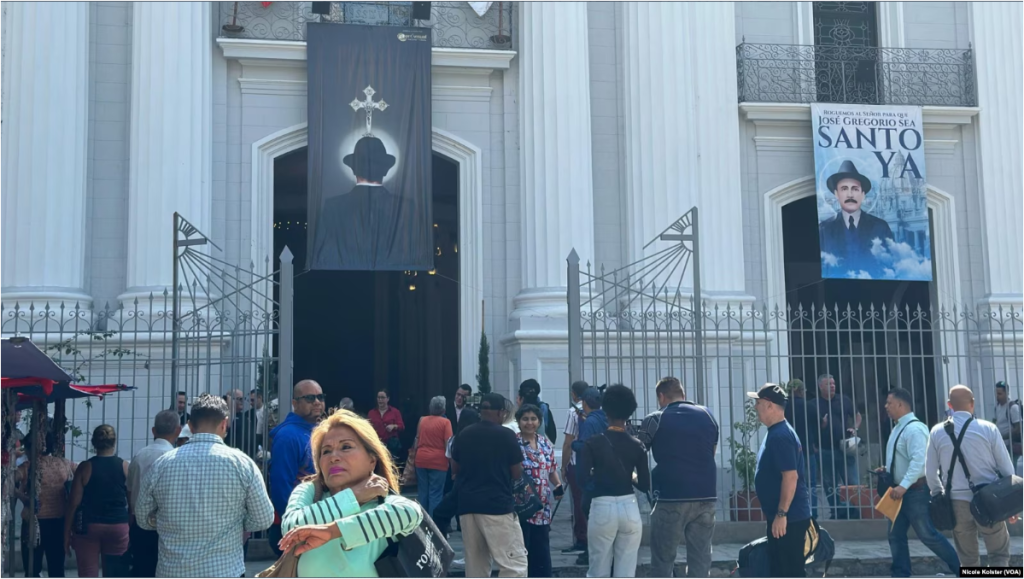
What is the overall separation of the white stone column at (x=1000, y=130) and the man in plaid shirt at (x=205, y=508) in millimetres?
14008

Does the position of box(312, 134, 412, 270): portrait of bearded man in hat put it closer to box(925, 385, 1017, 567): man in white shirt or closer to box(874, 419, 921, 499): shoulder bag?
box(874, 419, 921, 499): shoulder bag

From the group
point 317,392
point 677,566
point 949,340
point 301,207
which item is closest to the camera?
point 317,392

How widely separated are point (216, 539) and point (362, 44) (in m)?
10.9

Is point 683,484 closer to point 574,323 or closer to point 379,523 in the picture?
point 574,323

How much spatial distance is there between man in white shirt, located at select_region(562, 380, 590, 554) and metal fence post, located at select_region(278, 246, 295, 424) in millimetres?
2614

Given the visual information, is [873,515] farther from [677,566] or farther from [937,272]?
[937,272]

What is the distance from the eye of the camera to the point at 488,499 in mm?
7836

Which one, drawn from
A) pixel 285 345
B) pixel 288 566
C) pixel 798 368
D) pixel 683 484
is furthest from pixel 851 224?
pixel 288 566

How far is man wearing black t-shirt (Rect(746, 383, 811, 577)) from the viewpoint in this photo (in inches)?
287

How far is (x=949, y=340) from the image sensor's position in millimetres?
17109

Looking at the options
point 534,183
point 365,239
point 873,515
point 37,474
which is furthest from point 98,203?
point 873,515

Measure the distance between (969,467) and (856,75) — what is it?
9963mm

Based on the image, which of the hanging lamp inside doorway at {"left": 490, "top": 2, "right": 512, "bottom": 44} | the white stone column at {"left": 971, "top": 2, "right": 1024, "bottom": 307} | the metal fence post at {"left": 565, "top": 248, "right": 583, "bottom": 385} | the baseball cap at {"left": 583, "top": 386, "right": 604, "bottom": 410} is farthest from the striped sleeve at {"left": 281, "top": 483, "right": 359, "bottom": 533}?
the white stone column at {"left": 971, "top": 2, "right": 1024, "bottom": 307}

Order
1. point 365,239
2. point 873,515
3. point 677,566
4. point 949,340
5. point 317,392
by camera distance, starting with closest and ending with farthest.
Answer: point 317,392 < point 677,566 < point 873,515 < point 365,239 < point 949,340
